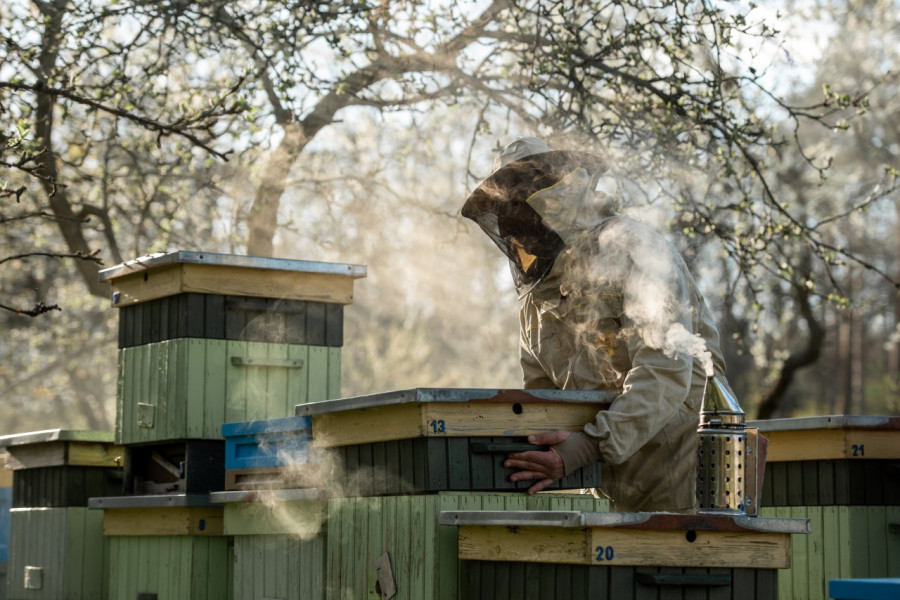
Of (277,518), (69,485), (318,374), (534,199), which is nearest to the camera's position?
(534,199)

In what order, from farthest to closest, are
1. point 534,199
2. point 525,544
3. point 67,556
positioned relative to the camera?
point 67,556 → point 534,199 → point 525,544

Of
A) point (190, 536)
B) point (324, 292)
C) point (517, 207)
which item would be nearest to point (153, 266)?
point (324, 292)

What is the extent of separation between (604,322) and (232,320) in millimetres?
2036

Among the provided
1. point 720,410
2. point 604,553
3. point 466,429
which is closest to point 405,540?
point 466,429

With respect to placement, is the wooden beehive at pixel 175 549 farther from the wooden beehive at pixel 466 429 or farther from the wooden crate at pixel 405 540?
the wooden beehive at pixel 466 429

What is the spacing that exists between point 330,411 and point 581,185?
3.50ft

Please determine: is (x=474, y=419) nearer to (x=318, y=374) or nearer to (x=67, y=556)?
(x=318, y=374)

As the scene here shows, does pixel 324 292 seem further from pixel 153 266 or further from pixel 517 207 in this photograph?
pixel 517 207

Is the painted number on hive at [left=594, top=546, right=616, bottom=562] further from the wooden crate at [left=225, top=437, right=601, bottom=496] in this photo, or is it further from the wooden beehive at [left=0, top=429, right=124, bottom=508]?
the wooden beehive at [left=0, top=429, right=124, bottom=508]

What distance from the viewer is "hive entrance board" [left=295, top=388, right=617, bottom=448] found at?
10.8ft

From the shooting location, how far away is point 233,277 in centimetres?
502

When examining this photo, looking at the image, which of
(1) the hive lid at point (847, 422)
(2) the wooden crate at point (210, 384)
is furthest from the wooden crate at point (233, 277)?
(1) the hive lid at point (847, 422)

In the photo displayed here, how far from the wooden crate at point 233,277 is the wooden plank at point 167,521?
3.05ft

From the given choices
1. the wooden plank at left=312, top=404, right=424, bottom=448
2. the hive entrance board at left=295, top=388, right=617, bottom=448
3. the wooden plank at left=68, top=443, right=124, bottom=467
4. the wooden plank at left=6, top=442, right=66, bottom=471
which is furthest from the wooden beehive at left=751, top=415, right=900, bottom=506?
the wooden plank at left=6, top=442, right=66, bottom=471
